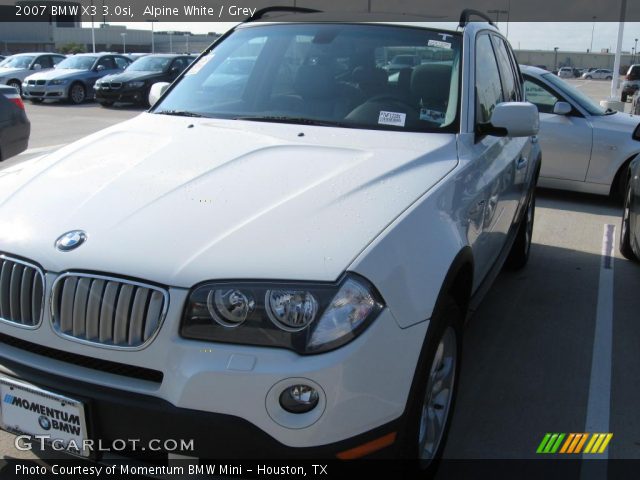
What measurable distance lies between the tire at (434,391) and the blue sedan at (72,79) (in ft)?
68.3

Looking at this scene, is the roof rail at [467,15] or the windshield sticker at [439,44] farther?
the roof rail at [467,15]

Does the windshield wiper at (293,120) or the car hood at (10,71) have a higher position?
the windshield wiper at (293,120)

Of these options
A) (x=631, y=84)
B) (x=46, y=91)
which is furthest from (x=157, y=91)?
(x=631, y=84)

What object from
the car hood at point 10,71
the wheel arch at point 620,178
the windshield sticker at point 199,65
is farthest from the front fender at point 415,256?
the car hood at point 10,71

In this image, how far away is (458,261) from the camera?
2686 mm

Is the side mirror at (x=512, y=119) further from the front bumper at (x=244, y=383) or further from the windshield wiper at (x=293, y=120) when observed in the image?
the front bumper at (x=244, y=383)

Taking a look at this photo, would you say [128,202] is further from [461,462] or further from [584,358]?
[584,358]

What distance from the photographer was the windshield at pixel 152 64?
2116 centimetres

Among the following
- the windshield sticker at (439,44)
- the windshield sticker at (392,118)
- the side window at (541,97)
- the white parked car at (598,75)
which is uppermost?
the windshield sticker at (439,44)

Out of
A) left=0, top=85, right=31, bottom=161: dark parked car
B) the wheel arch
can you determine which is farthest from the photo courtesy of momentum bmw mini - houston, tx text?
left=0, top=85, right=31, bottom=161: dark parked car

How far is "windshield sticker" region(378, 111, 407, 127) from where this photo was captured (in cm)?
341

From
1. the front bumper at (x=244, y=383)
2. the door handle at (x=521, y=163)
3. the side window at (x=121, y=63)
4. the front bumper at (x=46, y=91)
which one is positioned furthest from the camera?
the side window at (x=121, y=63)

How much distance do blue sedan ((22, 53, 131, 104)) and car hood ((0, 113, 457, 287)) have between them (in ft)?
63.9

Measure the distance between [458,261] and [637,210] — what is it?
345 cm
